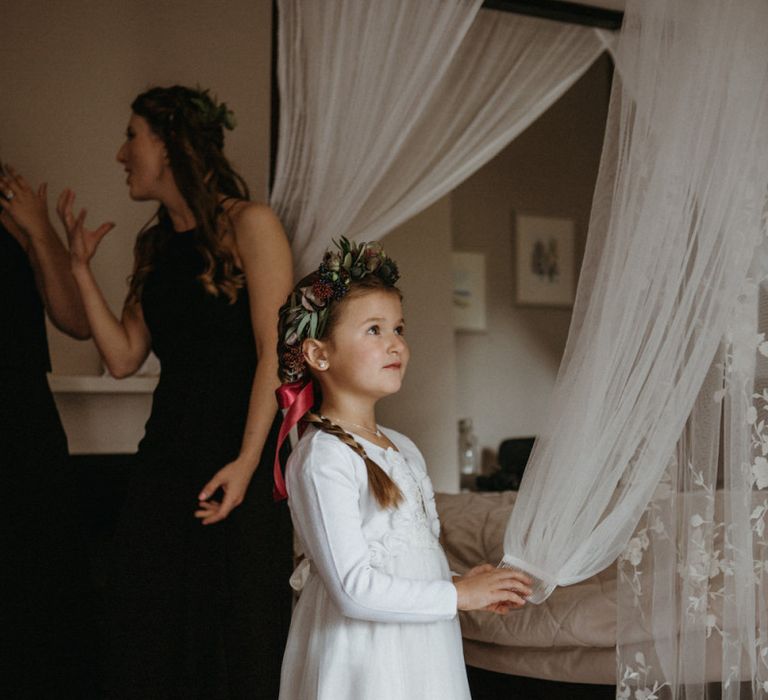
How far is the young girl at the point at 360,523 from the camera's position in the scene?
4.07 feet

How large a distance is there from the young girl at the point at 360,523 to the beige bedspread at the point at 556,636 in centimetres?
42

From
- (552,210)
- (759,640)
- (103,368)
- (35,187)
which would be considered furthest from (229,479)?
(552,210)

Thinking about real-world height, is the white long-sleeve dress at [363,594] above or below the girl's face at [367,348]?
below

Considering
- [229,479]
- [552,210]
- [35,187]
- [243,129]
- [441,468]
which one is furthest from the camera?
[552,210]

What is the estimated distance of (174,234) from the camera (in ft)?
6.30

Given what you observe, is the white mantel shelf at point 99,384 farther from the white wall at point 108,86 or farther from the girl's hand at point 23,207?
the girl's hand at point 23,207

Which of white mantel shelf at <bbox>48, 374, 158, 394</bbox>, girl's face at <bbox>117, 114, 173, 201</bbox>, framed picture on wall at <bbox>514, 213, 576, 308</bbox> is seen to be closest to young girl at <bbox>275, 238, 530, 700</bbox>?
girl's face at <bbox>117, 114, 173, 201</bbox>

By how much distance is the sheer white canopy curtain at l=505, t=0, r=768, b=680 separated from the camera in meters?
1.29

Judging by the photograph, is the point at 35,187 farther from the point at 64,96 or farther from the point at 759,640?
the point at 759,640

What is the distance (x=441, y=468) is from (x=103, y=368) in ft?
5.49

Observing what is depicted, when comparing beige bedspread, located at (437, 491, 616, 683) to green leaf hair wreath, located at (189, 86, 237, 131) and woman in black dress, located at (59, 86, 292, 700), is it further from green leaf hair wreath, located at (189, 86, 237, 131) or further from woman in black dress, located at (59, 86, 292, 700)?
green leaf hair wreath, located at (189, 86, 237, 131)

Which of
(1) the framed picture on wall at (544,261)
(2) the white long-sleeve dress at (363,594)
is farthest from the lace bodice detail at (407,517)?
(1) the framed picture on wall at (544,261)

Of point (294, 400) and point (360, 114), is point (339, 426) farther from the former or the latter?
point (360, 114)

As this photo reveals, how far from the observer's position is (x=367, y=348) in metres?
1.38
